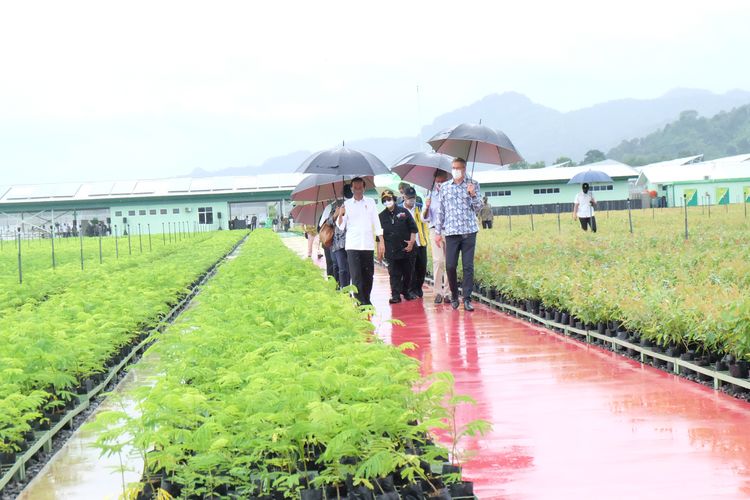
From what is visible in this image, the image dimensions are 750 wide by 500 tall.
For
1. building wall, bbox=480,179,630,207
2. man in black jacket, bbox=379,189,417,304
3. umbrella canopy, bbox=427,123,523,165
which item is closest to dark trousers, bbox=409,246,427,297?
man in black jacket, bbox=379,189,417,304

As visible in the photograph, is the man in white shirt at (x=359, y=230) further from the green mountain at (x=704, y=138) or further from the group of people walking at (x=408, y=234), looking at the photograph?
the green mountain at (x=704, y=138)

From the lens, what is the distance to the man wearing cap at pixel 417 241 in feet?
51.0

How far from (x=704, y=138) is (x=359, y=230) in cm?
16908

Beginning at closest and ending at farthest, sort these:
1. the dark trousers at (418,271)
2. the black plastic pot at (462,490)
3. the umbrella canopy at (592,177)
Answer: the black plastic pot at (462,490) → the dark trousers at (418,271) → the umbrella canopy at (592,177)

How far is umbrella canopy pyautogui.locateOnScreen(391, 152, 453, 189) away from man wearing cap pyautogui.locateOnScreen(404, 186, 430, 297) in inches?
9.0

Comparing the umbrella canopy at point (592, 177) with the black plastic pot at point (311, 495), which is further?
the umbrella canopy at point (592, 177)

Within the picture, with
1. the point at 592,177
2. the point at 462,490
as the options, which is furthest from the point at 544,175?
the point at 462,490

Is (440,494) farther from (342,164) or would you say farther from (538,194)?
(538,194)

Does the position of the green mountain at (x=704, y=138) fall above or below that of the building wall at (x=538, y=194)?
above

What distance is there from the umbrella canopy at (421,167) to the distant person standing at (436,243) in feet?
2.78

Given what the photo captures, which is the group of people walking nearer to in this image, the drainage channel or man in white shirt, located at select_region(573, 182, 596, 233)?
the drainage channel

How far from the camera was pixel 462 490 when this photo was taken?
458 cm

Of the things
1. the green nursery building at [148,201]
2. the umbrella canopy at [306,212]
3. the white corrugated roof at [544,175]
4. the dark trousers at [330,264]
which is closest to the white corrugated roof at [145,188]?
the green nursery building at [148,201]

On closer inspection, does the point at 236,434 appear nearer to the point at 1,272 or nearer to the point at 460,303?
the point at 460,303
